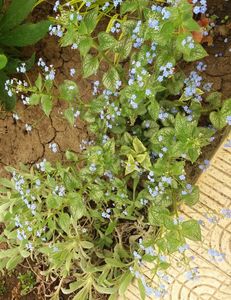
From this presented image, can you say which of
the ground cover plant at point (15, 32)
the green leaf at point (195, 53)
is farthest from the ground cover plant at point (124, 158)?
the ground cover plant at point (15, 32)

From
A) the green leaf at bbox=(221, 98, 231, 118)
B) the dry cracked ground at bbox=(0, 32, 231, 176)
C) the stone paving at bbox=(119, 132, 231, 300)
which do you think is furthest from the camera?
the dry cracked ground at bbox=(0, 32, 231, 176)

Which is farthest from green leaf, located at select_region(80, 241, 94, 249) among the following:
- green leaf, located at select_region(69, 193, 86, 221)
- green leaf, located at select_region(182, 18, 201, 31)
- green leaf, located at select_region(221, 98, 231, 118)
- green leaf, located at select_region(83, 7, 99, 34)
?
green leaf, located at select_region(182, 18, 201, 31)

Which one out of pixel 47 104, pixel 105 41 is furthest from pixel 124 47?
pixel 47 104

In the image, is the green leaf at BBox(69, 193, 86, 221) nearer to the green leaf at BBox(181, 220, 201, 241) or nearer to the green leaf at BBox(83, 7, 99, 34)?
the green leaf at BBox(181, 220, 201, 241)

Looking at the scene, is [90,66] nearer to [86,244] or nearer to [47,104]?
[47,104]

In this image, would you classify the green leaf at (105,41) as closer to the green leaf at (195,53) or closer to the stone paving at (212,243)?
the green leaf at (195,53)

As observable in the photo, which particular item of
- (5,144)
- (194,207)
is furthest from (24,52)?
(194,207)

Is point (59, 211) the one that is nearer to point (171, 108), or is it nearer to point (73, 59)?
point (171, 108)
